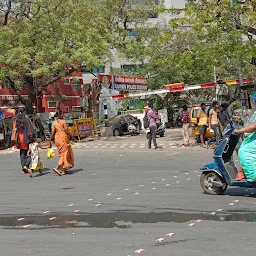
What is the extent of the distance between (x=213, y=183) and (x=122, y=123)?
975 inches

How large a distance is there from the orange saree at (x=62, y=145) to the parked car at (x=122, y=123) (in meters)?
19.6

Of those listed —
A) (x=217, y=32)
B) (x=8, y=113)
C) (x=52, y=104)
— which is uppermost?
(x=217, y=32)

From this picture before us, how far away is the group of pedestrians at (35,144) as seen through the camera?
12992mm

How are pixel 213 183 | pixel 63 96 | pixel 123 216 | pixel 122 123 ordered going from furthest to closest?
pixel 63 96
pixel 122 123
pixel 213 183
pixel 123 216

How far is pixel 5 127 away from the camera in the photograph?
30125 millimetres

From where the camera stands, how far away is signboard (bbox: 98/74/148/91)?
3272cm

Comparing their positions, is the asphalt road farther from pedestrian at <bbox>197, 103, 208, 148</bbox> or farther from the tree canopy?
the tree canopy

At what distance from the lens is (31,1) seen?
101 feet

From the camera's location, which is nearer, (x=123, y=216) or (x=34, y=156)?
(x=123, y=216)

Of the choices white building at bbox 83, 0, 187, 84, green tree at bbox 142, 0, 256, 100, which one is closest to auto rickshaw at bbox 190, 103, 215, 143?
green tree at bbox 142, 0, 256, 100

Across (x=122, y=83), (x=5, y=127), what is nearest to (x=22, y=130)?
(x=5, y=127)

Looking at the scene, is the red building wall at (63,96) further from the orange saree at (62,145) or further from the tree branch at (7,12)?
the orange saree at (62,145)

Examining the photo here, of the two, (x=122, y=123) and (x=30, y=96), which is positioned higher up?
(x=30, y=96)

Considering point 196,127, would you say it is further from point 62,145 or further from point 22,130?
point 62,145
